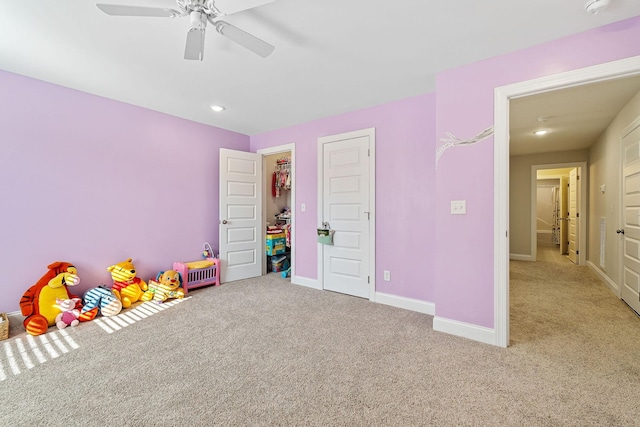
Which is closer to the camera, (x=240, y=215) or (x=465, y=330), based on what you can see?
(x=465, y=330)

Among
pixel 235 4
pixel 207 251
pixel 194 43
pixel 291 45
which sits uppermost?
pixel 291 45

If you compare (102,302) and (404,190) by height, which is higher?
(404,190)

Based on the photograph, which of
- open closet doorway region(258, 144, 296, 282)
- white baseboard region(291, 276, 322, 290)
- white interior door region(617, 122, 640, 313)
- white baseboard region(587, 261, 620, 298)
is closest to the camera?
white interior door region(617, 122, 640, 313)

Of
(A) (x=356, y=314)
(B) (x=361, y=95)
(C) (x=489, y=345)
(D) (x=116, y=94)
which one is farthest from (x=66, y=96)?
(C) (x=489, y=345)

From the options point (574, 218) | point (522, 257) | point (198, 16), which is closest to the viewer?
point (198, 16)

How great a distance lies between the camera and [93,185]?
9.82ft

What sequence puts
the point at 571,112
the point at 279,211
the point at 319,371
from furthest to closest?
the point at 279,211, the point at 571,112, the point at 319,371

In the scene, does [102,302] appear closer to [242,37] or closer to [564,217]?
[242,37]

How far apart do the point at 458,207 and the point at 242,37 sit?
6.86ft

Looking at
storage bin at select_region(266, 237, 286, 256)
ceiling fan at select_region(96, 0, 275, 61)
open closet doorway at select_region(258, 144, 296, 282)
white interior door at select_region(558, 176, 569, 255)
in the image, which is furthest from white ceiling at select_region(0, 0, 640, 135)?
white interior door at select_region(558, 176, 569, 255)

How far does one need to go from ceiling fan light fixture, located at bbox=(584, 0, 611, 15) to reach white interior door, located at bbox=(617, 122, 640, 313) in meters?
2.00

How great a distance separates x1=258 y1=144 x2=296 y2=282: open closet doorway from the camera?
13.6ft

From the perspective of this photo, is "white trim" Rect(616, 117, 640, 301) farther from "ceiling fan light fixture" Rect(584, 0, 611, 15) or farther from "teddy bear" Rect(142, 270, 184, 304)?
"teddy bear" Rect(142, 270, 184, 304)

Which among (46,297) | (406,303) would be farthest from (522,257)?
(46,297)
